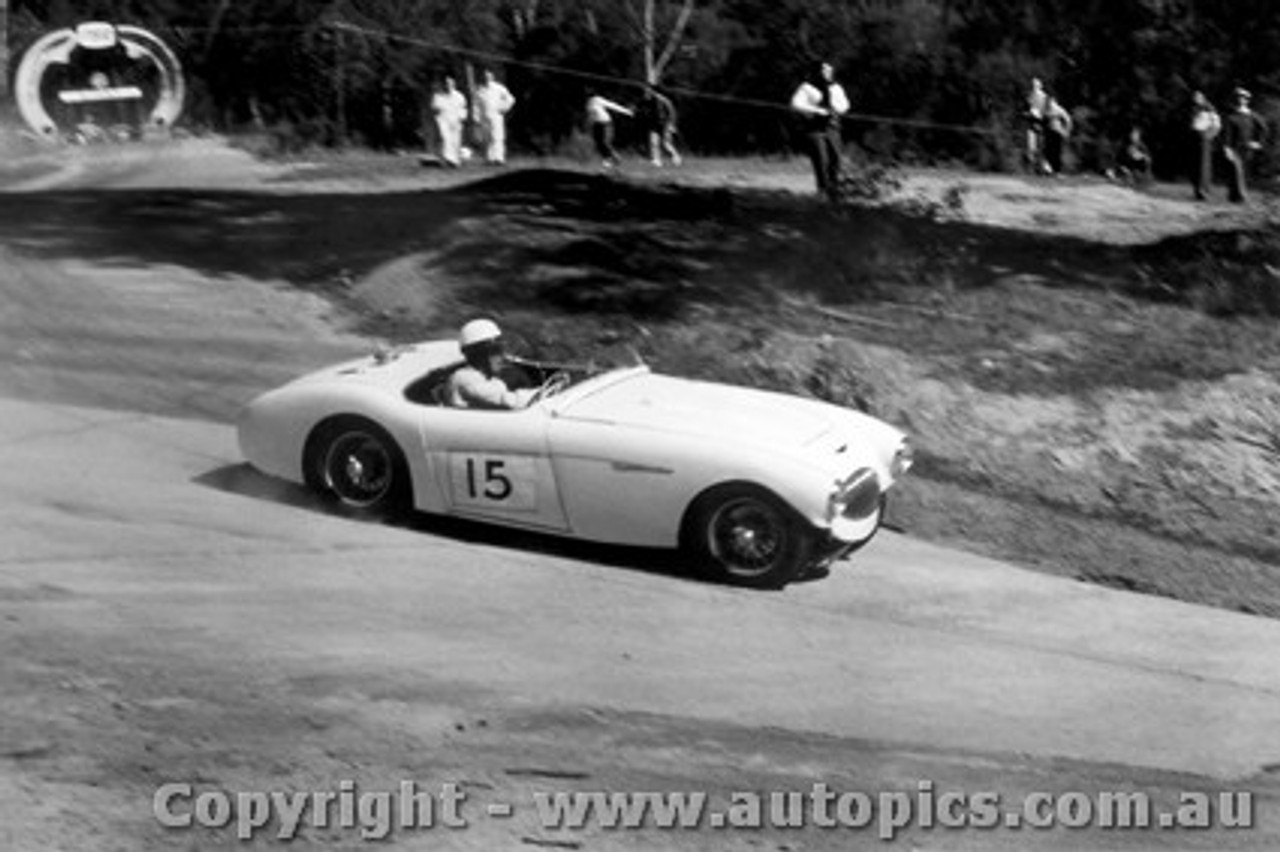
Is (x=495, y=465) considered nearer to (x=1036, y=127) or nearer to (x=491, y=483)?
(x=491, y=483)

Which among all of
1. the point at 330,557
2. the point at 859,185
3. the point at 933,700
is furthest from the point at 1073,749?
the point at 859,185

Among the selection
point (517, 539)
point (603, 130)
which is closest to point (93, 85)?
point (603, 130)

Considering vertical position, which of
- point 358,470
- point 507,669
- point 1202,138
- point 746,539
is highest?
point 1202,138

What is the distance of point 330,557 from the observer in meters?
13.7

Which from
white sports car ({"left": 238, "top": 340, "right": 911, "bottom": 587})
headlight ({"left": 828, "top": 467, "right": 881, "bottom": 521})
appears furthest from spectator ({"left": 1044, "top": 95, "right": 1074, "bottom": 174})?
headlight ({"left": 828, "top": 467, "right": 881, "bottom": 521})

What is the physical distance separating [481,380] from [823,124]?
464 inches

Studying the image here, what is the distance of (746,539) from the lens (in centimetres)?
1363

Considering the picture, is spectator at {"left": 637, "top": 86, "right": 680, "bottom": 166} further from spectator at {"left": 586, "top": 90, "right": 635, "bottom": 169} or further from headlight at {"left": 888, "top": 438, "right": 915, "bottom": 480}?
headlight at {"left": 888, "top": 438, "right": 915, "bottom": 480}

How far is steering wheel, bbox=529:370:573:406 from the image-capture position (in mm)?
14031

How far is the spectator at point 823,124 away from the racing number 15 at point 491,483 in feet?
38.1

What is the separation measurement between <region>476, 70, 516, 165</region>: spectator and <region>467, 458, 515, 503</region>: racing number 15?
17252 mm

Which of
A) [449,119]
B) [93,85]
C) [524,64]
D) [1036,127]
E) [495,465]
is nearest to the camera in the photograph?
[495,465]

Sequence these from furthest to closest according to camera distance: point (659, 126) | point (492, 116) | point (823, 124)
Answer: point (659, 126) → point (492, 116) → point (823, 124)
